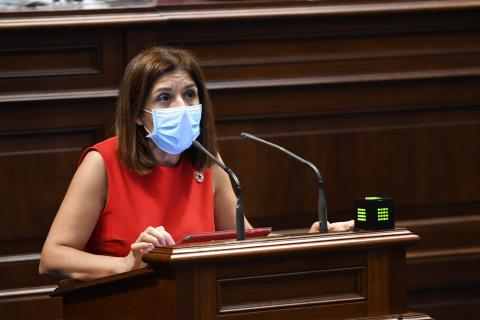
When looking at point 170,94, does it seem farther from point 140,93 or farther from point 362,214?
point 362,214

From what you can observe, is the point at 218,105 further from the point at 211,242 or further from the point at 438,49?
the point at 211,242

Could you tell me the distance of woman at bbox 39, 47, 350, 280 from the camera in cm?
264

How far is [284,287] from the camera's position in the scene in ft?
7.36

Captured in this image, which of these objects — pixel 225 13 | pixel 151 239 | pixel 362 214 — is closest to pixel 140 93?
pixel 151 239

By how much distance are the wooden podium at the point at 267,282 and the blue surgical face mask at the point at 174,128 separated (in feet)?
1.52

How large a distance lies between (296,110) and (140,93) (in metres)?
1.19

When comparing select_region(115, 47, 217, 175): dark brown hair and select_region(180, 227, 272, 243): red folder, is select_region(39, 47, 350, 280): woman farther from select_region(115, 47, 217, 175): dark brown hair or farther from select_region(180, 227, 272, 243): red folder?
select_region(180, 227, 272, 243): red folder

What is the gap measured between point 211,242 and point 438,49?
1.99 m

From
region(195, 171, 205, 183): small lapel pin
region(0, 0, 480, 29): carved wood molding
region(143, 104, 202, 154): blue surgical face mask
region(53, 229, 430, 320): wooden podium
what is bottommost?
region(53, 229, 430, 320): wooden podium

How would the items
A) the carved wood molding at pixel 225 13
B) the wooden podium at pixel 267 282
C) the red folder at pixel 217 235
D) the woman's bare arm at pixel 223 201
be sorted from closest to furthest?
the wooden podium at pixel 267 282 < the red folder at pixel 217 235 < the woman's bare arm at pixel 223 201 < the carved wood molding at pixel 225 13

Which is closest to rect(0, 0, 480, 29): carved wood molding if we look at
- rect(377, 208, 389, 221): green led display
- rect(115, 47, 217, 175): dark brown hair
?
rect(115, 47, 217, 175): dark brown hair

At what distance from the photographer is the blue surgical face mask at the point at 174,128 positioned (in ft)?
8.81

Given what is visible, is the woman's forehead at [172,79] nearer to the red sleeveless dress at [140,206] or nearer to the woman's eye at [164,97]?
the woman's eye at [164,97]

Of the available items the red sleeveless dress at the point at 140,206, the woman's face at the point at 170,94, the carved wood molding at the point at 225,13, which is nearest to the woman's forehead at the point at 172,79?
the woman's face at the point at 170,94
